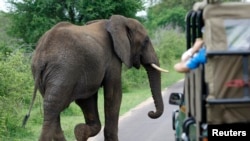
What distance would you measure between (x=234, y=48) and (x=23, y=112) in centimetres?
1072

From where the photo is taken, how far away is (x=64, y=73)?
33.3 feet

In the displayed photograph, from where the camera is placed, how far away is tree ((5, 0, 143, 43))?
2353 centimetres

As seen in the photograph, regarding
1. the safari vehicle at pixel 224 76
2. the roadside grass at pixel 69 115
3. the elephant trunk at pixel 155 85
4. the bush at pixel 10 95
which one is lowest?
the roadside grass at pixel 69 115

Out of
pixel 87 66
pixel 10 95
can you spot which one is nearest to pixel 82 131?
pixel 87 66

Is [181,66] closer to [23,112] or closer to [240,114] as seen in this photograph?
[240,114]

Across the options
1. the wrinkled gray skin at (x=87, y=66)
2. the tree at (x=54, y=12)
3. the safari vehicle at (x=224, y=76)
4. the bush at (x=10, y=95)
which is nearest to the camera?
the safari vehicle at (x=224, y=76)

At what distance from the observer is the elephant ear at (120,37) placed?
11.4 meters

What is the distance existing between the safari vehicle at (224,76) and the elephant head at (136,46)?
215 inches

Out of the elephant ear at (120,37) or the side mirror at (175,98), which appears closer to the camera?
the side mirror at (175,98)

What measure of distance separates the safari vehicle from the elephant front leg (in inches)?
205

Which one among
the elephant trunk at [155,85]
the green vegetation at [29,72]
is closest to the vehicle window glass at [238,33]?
the elephant trunk at [155,85]

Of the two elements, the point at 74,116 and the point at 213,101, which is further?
the point at 74,116

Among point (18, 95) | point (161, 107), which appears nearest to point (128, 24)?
point (161, 107)

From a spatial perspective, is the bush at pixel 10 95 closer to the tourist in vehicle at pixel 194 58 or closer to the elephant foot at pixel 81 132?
the elephant foot at pixel 81 132
